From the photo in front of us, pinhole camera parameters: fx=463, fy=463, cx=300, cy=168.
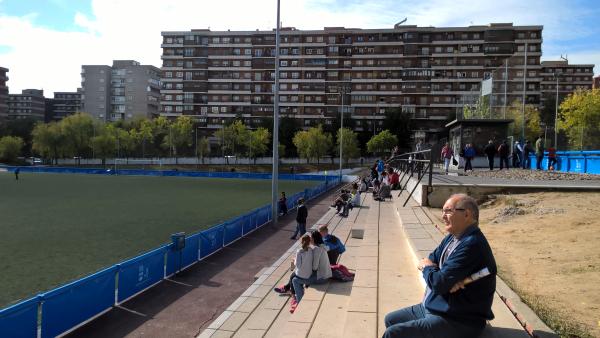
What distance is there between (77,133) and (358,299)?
93570mm

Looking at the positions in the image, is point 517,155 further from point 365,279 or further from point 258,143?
point 258,143

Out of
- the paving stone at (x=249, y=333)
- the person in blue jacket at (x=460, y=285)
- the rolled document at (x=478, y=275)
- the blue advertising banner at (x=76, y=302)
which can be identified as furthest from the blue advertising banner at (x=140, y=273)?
the rolled document at (x=478, y=275)

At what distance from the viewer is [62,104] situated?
146625 millimetres

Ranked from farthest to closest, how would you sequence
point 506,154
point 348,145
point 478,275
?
point 348,145 → point 506,154 → point 478,275

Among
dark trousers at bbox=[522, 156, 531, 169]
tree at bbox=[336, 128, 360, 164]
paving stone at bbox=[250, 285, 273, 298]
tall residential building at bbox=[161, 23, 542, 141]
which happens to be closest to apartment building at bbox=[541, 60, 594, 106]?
tall residential building at bbox=[161, 23, 542, 141]

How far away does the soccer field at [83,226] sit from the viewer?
12492 millimetres

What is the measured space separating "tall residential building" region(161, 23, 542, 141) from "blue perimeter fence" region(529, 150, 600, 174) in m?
61.2

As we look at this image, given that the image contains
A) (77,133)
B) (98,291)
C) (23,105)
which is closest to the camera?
(98,291)

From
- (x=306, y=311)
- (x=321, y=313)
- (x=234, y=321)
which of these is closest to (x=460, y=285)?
(x=321, y=313)

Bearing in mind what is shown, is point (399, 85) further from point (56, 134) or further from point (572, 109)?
point (56, 134)

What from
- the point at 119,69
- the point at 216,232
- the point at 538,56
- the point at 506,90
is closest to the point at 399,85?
the point at 538,56

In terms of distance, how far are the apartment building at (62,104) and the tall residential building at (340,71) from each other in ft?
180

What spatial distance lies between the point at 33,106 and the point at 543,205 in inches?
6146

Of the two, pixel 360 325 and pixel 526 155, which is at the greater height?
pixel 526 155
